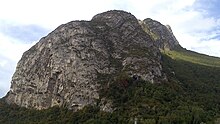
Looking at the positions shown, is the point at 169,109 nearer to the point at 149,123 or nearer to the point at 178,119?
the point at 178,119

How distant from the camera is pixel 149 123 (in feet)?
561

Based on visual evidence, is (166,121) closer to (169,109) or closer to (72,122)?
(169,109)

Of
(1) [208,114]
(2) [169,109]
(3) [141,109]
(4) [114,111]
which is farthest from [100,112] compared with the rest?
(1) [208,114]

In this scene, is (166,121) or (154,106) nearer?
(166,121)

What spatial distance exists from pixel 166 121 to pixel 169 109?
17.8 metres

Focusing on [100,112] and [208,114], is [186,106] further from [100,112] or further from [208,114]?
[100,112]

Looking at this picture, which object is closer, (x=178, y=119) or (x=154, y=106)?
(x=178, y=119)

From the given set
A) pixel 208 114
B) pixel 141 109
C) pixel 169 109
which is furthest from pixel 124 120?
pixel 208 114

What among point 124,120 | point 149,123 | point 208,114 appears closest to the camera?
point 149,123

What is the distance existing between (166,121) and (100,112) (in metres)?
33.9

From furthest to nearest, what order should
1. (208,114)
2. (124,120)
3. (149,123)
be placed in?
(208,114) < (124,120) < (149,123)

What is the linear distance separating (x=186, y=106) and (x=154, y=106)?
51.9ft

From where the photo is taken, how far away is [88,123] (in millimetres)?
190000

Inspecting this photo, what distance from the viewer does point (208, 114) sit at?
196m
